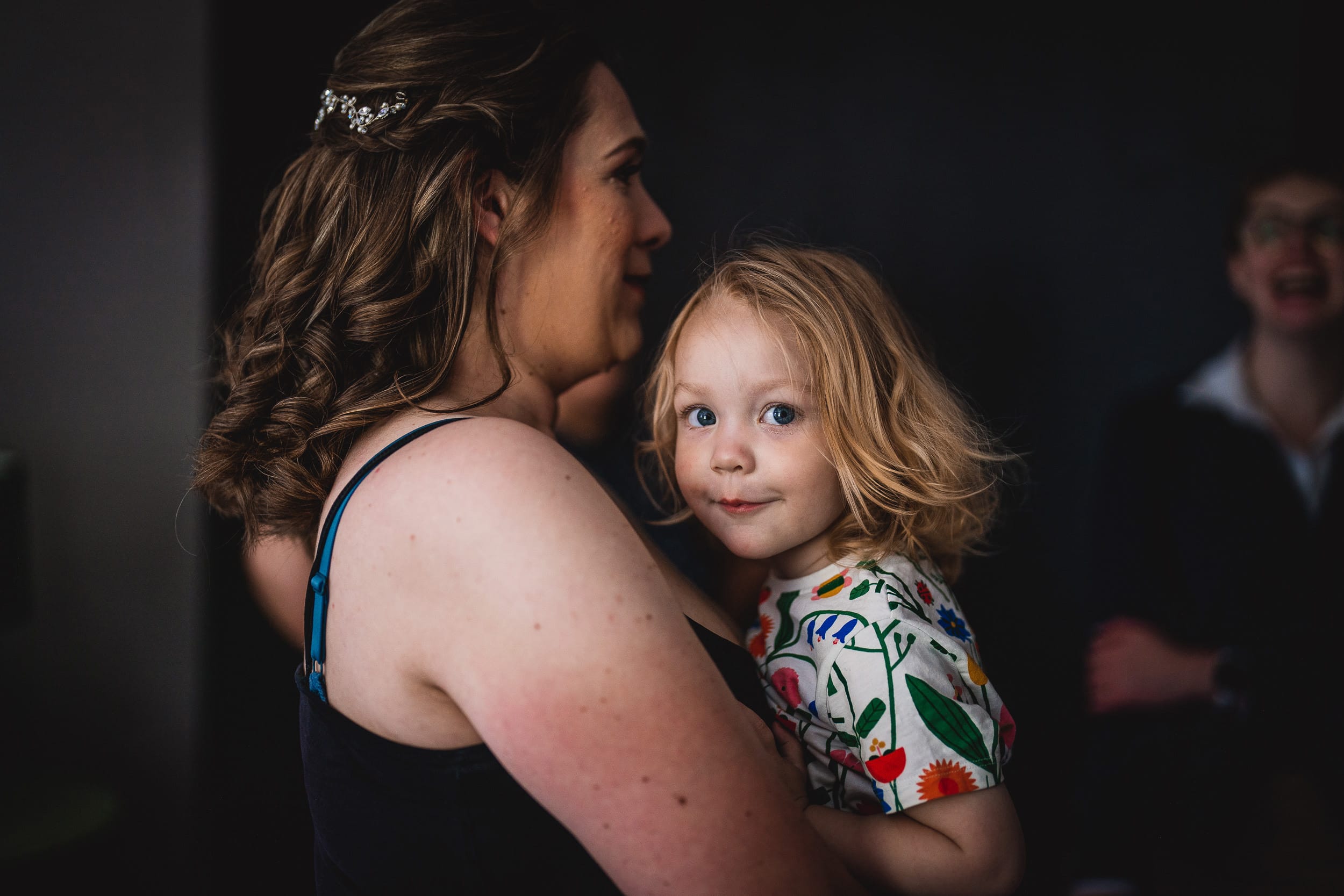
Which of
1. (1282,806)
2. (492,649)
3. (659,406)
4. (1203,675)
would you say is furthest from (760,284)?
(1282,806)

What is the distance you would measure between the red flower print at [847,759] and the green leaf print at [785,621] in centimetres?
13

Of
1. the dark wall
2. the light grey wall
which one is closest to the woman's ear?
the light grey wall

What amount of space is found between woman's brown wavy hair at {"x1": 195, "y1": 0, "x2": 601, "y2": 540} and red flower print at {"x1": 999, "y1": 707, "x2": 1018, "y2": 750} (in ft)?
2.09

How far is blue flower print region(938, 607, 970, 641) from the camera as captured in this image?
99 cm

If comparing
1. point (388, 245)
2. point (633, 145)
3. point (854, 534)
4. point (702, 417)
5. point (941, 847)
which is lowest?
point (941, 847)

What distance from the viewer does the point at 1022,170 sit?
2.25 meters

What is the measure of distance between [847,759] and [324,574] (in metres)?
0.56

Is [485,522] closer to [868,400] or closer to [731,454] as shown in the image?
[731,454]

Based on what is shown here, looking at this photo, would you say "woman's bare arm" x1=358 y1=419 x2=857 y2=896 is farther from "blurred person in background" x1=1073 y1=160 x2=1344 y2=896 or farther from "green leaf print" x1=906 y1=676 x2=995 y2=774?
"blurred person in background" x1=1073 y1=160 x2=1344 y2=896

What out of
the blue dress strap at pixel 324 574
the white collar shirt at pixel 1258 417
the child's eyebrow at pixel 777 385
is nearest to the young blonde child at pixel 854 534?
the child's eyebrow at pixel 777 385

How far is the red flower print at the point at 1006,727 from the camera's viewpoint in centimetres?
98

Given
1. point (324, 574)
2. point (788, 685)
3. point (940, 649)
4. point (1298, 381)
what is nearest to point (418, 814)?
point (324, 574)

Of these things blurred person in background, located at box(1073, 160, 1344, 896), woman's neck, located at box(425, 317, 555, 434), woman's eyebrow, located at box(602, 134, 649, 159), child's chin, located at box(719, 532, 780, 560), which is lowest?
blurred person in background, located at box(1073, 160, 1344, 896)

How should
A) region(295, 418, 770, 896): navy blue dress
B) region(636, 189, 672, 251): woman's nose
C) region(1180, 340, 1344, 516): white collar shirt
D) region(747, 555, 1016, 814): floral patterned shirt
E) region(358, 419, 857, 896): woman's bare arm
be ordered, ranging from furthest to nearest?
region(1180, 340, 1344, 516): white collar shirt, region(636, 189, 672, 251): woman's nose, region(747, 555, 1016, 814): floral patterned shirt, region(295, 418, 770, 896): navy blue dress, region(358, 419, 857, 896): woman's bare arm
